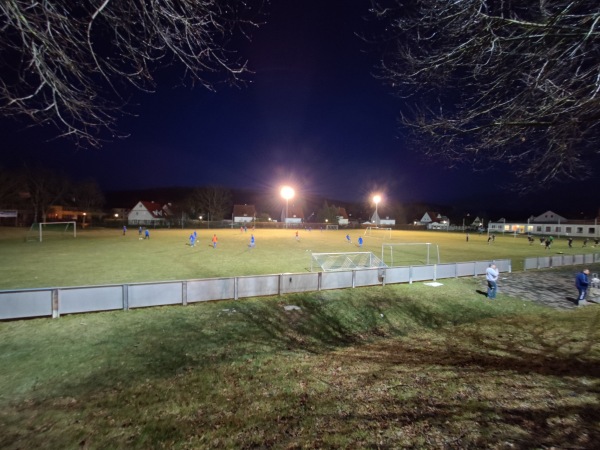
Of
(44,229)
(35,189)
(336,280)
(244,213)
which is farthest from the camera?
(244,213)

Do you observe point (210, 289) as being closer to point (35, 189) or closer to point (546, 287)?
point (546, 287)

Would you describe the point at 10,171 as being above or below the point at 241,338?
above

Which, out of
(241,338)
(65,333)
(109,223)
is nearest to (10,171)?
(109,223)

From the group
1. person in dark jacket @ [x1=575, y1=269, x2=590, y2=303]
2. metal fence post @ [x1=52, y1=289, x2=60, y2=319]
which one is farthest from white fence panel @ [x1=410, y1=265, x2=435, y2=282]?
metal fence post @ [x1=52, y1=289, x2=60, y2=319]

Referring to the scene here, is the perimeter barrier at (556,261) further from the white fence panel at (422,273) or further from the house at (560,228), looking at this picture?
the house at (560,228)

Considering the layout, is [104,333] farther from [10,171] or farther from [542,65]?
[10,171]

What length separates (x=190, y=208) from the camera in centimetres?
9144

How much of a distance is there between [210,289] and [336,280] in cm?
557

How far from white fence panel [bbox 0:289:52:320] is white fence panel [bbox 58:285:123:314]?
339mm

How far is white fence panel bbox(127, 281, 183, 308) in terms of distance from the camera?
1001 cm

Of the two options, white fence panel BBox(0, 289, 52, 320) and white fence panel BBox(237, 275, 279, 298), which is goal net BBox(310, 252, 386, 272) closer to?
white fence panel BBox(237, 275, 279, 298)

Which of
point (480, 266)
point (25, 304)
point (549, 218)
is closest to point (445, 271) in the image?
point (480, 266)

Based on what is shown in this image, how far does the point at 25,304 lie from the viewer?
8805 mm

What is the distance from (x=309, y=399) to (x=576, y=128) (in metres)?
7.73
